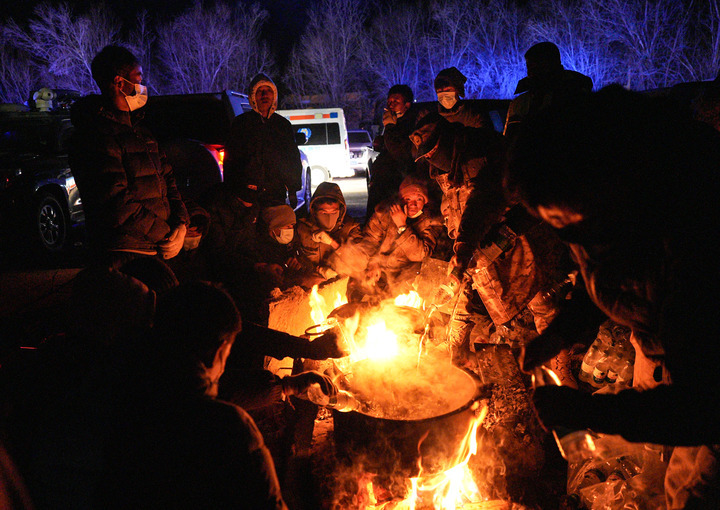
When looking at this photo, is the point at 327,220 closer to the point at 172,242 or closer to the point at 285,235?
the point at 285,235

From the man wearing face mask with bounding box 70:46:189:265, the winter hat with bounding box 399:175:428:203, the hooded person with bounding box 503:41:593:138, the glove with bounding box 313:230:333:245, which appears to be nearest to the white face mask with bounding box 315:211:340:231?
the glove with bounding box 313:230:333:245

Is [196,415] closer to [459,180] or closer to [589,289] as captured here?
[589,289]

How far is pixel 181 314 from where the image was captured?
5.43 feet

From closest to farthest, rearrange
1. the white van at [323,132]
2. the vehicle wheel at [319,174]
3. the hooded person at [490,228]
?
the hooded person at [490,228], the vehicle wheel at [319,174], the white van at [323,132]

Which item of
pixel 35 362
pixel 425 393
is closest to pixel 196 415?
pixel 425 393

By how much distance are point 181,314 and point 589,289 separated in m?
1.58

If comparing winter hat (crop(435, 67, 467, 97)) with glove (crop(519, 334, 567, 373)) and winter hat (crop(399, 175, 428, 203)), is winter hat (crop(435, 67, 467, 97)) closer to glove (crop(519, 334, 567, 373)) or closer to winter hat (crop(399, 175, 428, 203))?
winter hat (crop(399, 175, 428, 203))

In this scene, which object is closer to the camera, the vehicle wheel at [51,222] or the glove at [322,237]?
the glove at [322,237]

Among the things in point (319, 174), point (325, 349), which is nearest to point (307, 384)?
point (325, 349)

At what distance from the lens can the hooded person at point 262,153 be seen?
6051mm

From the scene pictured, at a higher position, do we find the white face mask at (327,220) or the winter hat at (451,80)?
the winter hat at (451,80)

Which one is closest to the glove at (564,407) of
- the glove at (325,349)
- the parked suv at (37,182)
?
the glove at (325,349)

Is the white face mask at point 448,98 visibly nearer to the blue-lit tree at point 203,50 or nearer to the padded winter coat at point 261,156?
the padded winter coat at point 261,156

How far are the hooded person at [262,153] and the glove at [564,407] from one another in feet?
16.5
